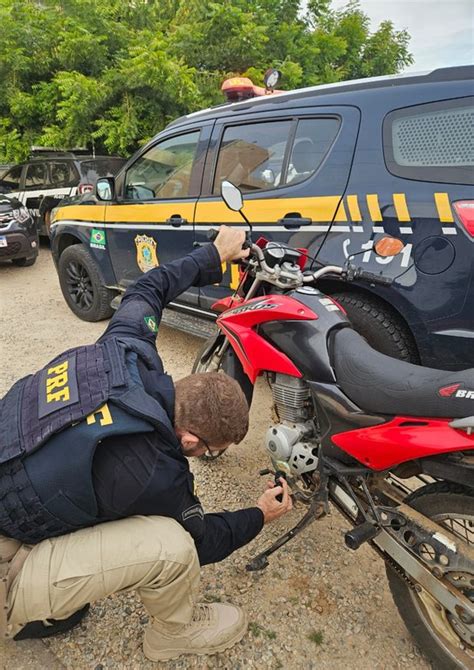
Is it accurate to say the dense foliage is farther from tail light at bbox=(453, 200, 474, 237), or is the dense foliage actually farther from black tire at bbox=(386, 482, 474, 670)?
black tire at bbox=(386, 482, 474, 670)

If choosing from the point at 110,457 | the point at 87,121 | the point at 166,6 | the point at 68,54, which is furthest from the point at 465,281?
the point at 166,6

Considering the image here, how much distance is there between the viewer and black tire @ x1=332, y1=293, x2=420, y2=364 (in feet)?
8.14

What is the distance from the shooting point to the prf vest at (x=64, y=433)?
122 centimetres

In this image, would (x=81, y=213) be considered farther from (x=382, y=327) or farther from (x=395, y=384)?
(x=395, y=384)

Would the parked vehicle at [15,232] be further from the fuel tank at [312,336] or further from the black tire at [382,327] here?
the fuel tank at [312,336]

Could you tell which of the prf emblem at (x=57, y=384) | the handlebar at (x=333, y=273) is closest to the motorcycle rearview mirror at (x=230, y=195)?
the handlebar at (x=333, y=273)

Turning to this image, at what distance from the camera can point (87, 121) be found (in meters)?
8.54

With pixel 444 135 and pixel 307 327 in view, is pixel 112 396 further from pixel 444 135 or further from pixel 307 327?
pixel 444 135

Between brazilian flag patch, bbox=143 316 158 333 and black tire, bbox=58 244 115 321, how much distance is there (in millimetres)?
2579

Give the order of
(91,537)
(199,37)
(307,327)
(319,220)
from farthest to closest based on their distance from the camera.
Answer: (199,37), (319,220), (307,327), (91,537)

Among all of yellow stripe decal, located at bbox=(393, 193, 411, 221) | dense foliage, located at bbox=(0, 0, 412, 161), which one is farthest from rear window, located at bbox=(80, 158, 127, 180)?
yellow stripe decal, located at bbox=(393, 193, 411, 221)

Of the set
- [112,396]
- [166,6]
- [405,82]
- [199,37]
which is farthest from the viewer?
[166,6]

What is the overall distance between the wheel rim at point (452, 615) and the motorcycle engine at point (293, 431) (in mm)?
484

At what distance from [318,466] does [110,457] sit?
80 cm
